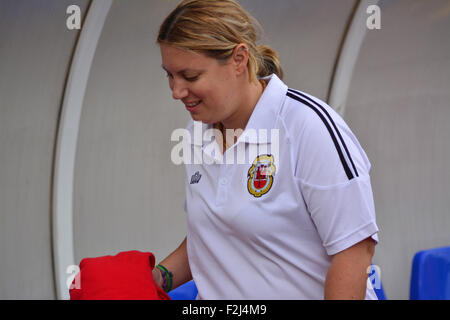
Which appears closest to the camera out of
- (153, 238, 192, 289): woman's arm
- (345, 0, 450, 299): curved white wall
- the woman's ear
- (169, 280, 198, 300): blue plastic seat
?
the woman's ear

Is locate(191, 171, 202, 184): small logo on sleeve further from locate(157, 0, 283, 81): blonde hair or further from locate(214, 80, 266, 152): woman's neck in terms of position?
locate(157, 0, 283, 81): blonde hair

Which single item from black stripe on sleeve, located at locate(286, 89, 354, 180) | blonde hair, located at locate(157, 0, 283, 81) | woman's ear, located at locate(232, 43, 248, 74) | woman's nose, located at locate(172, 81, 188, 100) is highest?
blonde hair, located at locate(157, 0, 283, 81)

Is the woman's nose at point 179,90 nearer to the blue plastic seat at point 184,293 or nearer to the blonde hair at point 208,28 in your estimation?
the blonde hair at point 208,28

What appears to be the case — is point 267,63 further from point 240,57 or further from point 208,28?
point 208,28

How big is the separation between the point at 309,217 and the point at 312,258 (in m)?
0.13

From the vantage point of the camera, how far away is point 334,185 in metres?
1.58

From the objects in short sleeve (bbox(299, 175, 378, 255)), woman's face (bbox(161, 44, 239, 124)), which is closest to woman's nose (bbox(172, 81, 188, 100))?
woman's face (bbox(161, 44, 239, 124))

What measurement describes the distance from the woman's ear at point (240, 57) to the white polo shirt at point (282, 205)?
0.37 feet

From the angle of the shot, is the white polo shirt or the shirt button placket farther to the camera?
the shirt button placket

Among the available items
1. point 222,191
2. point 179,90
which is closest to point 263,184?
point 222,191

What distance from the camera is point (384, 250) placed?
15.4 feet

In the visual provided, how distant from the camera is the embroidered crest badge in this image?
1723 mm
